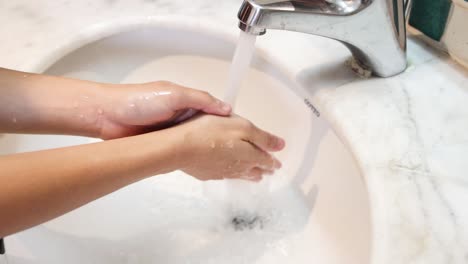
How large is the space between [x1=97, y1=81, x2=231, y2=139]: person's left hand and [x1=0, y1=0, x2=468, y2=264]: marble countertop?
116 millimetres

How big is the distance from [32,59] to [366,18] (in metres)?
0.40

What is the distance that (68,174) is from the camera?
1.32 feet

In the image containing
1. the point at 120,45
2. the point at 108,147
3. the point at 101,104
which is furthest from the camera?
the point at 120,45

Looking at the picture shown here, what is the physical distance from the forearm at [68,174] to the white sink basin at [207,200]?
4.8 inches

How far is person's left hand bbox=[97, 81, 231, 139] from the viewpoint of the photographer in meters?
0.53

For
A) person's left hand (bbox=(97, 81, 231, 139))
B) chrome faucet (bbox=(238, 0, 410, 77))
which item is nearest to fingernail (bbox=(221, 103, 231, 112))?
person's left hand (bbox=(97, 81, 231, 139))

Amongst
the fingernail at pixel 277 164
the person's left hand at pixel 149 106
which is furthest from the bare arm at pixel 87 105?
the fingernail at pixel 277 164

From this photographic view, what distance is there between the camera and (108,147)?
45cm

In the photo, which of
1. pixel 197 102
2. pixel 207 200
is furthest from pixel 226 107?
pixel 207 200

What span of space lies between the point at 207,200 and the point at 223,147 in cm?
12

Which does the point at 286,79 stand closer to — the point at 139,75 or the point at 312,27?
the point at 312,27

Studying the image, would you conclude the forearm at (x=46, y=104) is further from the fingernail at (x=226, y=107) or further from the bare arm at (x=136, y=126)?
the fingernail at (x=226, y=107)

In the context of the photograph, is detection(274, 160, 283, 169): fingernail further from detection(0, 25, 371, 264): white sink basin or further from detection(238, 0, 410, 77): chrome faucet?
detection(238, 0, 410, 77): chrome faucet

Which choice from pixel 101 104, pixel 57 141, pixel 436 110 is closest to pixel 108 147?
pixel 101 104
